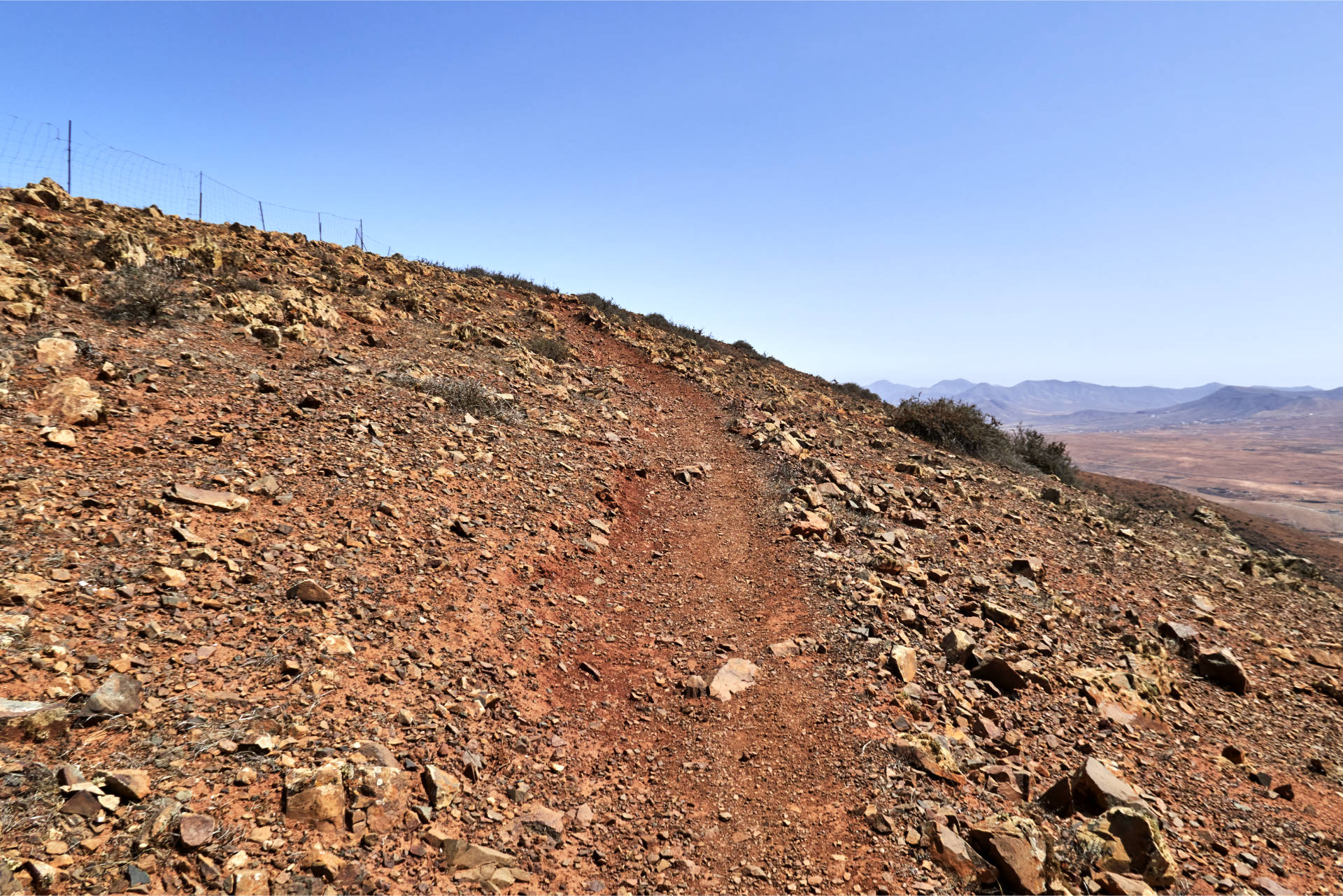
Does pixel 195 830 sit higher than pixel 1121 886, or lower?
higher

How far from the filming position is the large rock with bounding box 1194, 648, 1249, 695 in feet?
25.2

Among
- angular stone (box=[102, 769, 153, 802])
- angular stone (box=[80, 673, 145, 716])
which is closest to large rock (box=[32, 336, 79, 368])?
angular stone (box=[80, 673, 145, 716])

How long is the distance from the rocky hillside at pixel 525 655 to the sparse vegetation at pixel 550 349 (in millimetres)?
4743

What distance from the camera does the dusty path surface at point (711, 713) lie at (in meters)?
4.39

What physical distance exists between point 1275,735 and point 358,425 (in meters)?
13.2

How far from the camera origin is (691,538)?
9.52 meters

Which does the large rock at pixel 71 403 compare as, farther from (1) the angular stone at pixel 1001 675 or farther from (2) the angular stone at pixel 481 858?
(1) the angular stone at pixel 1001 675

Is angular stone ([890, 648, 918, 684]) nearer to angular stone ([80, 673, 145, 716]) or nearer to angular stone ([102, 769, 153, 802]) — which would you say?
angular stone ([102, 769, 153, 802])

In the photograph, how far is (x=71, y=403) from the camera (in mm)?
6535

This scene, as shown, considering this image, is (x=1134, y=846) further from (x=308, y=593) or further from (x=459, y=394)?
(x=459, y=394)

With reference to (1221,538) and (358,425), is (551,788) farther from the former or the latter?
(1221,538)

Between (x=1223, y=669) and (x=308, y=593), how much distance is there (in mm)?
11867

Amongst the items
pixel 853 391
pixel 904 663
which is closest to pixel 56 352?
pixel 904 663

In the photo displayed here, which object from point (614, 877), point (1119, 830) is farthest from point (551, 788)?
point (1119, 830)
